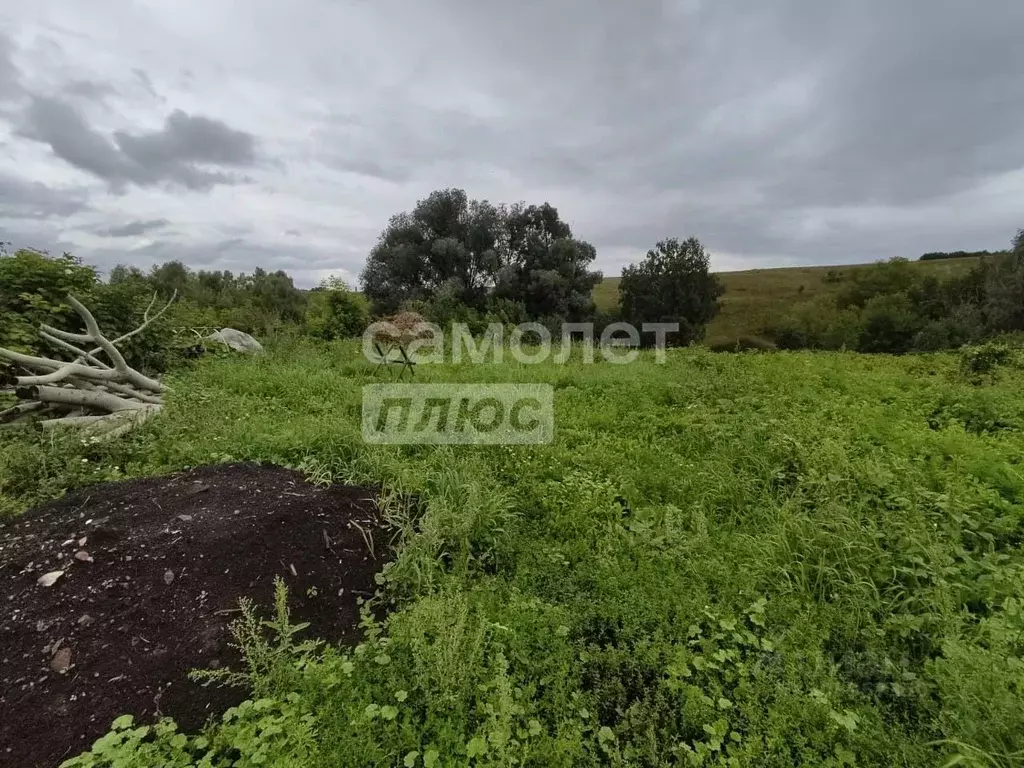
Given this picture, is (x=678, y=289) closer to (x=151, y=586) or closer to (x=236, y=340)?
(x=236, y=340)

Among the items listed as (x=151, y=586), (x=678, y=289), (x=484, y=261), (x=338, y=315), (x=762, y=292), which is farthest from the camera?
(x=762, y=292)

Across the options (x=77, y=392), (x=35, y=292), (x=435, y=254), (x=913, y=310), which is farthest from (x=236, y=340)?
(x=913, y=310)

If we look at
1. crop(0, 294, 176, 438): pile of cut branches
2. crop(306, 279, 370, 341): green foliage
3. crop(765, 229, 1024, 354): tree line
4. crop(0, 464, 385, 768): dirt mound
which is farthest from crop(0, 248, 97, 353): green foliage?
crop(765, 229, 1024, 354): tree line

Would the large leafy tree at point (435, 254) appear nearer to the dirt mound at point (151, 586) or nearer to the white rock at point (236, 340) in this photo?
the white rock at point (236, 340)

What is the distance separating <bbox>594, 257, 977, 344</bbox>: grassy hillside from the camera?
24702mm

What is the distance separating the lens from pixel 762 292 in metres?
36.6

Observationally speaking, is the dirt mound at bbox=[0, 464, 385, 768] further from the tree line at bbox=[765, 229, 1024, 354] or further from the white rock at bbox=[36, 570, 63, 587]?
the tree line at bbox=[765, 229, 1024, 354]

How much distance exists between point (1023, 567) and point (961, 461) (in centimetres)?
154

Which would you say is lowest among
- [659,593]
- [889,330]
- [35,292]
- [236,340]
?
[659,593]

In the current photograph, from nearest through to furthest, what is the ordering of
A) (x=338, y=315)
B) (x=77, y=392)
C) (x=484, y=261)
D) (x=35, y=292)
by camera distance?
(x=77, y=392), (x=35, y=292), (x=338, y=315), (x=484, y=261)

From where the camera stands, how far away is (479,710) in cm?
185

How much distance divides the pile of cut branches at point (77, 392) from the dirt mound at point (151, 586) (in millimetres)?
1608

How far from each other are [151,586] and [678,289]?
2199cm

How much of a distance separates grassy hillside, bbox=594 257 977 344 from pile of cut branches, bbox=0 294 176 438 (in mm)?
18286
